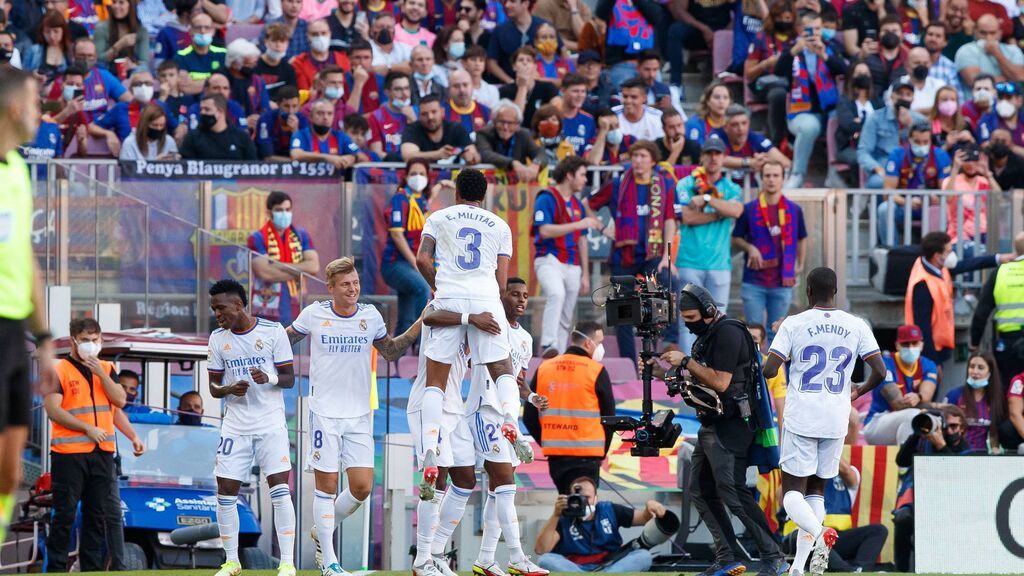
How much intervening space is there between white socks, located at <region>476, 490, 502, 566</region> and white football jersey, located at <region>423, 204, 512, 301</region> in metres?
1.35

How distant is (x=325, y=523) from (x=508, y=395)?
1.51 m

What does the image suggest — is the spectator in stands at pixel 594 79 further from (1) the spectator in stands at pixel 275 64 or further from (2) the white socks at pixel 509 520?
(2) the white socks at pixel 509 520

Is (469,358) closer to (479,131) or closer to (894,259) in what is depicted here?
(479,131)

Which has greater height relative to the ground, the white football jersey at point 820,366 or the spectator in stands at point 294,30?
the spectator in stands at point 294,30

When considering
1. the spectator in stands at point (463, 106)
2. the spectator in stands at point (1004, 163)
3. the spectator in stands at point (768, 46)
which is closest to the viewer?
the spectator in stands at point (463, 106)

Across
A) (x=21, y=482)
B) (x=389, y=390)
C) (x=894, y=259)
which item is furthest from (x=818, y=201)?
(x=21, y=482)

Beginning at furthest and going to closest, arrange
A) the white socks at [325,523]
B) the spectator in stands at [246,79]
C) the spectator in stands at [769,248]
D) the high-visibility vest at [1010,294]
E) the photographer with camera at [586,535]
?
the spectator in stands at [246,79] < the spectator in stands at [769,248] < the high-visibility vest at [1010,294] < the photographer with camera at [586,535] < the white socks at [325,523]

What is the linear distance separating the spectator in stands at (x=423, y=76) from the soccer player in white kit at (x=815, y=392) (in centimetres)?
904

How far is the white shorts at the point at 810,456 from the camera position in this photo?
38.0 ft

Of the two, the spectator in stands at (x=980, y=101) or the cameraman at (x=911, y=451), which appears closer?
the cameraman at (x=911, y=451)

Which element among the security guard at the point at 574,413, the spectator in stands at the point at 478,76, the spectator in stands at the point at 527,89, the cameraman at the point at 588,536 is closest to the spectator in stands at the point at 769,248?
the spectator in stands at the point at 527,89

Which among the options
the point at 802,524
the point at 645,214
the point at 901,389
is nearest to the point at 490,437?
the point at 802,524

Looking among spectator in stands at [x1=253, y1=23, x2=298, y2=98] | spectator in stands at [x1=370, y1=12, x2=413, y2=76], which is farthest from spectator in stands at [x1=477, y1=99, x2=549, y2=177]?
spectator in stands at [x1=253, y1=23, x2=298, y2=98]

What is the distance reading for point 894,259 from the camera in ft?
62.6
